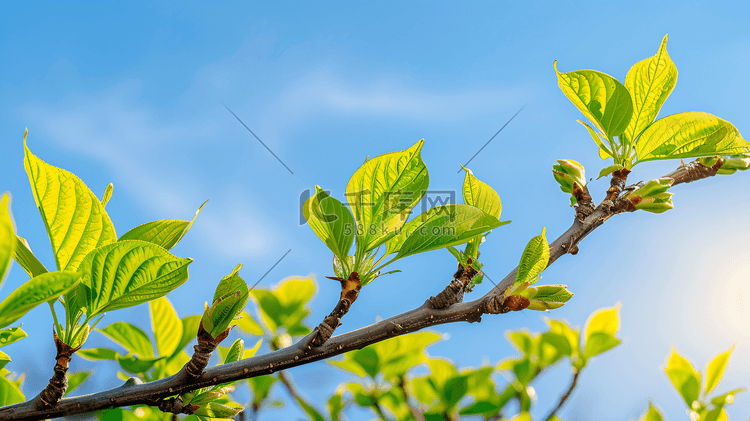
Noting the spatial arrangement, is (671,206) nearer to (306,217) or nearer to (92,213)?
(306,217)

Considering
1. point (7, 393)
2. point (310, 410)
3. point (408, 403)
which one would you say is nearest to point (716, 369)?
point (408, 403)

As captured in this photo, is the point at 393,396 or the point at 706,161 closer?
the point at 706,161

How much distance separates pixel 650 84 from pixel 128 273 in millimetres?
822

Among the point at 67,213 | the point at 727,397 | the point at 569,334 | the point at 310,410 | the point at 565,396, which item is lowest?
the point at 727,397

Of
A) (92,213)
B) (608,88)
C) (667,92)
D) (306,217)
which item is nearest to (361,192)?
(306,217)

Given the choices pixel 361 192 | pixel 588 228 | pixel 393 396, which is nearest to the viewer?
pixel 361 192

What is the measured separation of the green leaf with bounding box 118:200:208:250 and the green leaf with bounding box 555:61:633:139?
0.61 m

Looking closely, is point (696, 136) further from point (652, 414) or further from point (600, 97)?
point (652, 414)

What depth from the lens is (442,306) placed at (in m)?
0.61

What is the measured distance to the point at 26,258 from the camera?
51cm

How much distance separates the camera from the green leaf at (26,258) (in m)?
0.50

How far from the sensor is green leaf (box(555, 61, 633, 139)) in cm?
71

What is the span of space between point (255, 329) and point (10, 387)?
A: 1.76ft

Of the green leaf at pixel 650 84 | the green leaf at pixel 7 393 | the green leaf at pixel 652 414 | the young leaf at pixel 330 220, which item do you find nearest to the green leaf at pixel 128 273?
the young leaf at pixel 330 220
